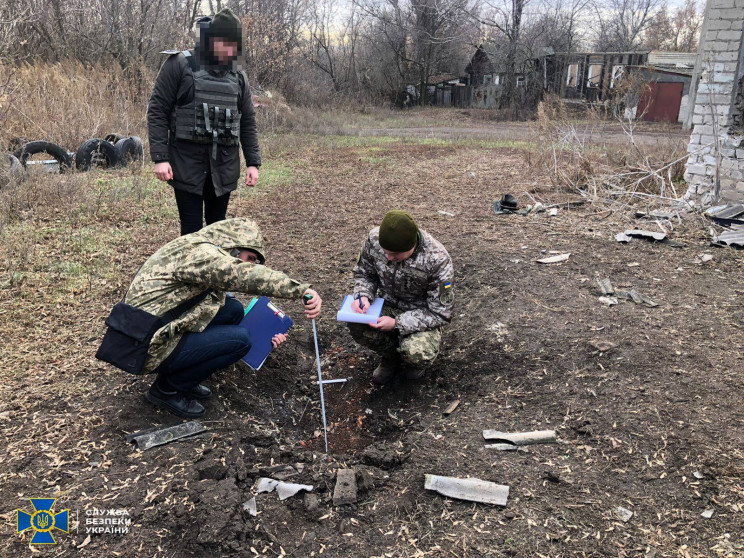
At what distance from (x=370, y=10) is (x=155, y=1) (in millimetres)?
20861

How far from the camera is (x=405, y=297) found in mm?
3627

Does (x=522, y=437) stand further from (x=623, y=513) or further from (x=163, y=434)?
(x=163, y=434)

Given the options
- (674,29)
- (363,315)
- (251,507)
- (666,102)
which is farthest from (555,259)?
(674,29)

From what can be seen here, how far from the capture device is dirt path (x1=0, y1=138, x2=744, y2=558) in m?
2.21

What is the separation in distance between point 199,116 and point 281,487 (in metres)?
2.44

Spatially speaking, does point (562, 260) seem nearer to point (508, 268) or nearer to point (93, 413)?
point (508, 268)

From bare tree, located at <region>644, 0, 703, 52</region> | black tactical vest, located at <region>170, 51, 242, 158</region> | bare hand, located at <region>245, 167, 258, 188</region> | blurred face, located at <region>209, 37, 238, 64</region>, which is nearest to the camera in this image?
blurred face, located at <region>209, 37, 238, 64</region>

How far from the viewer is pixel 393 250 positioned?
3199 mm

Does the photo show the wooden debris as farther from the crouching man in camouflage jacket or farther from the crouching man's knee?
the crouching man in camouflage jacket

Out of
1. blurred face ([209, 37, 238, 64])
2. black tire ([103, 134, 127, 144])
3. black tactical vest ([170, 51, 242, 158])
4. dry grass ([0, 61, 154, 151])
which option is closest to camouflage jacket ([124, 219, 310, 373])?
black tactical vest ([170, 51, 242, 158])

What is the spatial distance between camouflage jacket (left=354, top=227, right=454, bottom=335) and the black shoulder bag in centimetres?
136

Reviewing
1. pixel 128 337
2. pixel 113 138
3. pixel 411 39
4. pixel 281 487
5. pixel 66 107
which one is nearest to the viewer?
pixel 281 487

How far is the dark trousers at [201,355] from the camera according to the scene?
9.15 ft

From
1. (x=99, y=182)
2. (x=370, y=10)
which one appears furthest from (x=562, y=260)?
(x=370, y=10)
